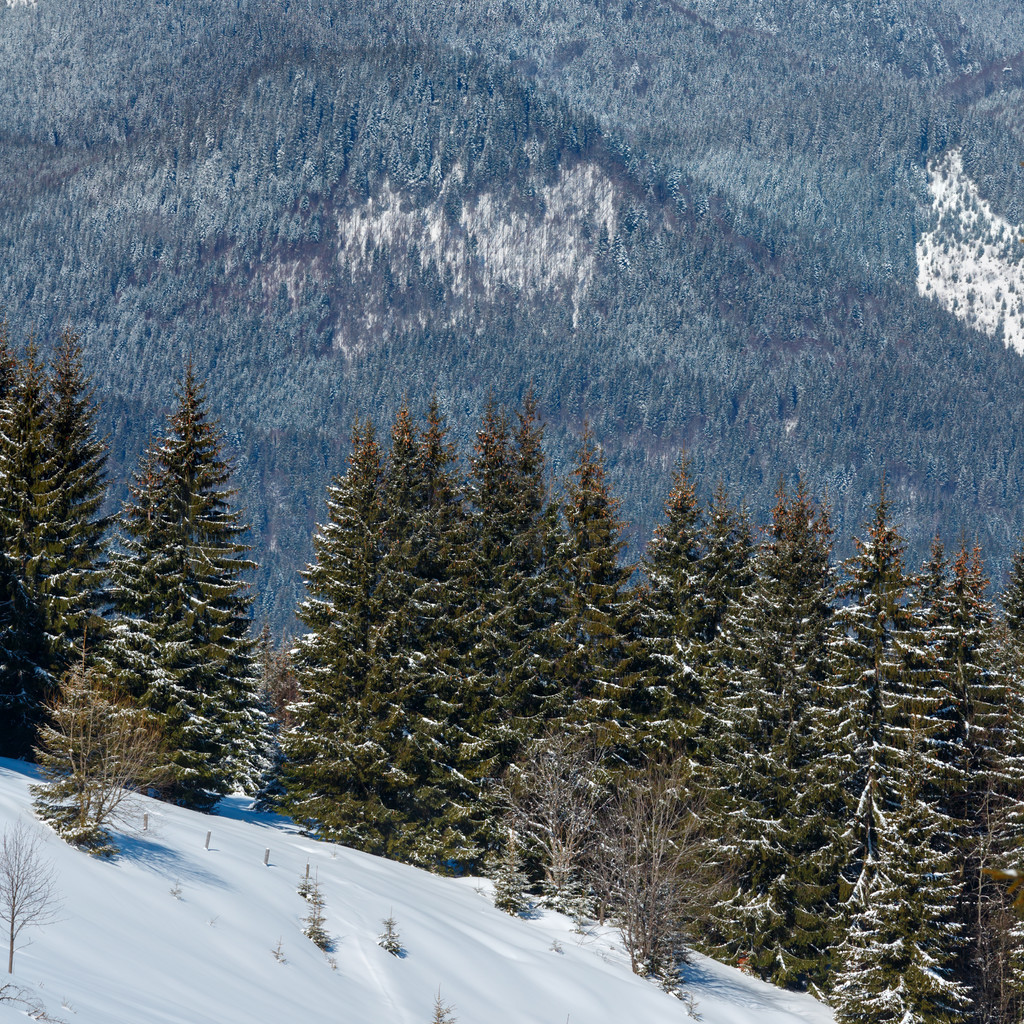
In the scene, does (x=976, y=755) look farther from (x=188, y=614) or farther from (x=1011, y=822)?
(x=188, y=614)

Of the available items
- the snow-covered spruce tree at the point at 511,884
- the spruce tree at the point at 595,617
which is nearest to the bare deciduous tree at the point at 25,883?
the snow-covered spruce tree at the point at 511,884

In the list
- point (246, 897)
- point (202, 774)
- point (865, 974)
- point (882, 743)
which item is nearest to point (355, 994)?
point (246, 897)

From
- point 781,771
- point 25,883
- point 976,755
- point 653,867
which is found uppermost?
point 976,755

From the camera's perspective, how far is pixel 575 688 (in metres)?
44.0

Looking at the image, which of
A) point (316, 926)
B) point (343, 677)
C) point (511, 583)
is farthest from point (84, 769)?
point (511, 583)

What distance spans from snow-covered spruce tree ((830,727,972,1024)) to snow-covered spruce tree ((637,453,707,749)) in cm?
880

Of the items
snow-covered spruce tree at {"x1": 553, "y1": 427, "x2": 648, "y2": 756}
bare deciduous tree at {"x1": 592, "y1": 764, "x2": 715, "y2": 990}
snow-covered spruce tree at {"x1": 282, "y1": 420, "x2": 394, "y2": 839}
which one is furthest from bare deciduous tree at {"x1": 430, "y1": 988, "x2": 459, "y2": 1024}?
snow-covered spruce tree at {"x1": 553, "y1": 427, "x2": 648, "y2": 756}

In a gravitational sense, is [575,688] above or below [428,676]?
above

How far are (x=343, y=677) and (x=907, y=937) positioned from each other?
2017 centimetres

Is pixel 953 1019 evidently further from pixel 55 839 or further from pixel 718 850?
pixel 55 839

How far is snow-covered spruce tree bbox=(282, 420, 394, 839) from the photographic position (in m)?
41.0

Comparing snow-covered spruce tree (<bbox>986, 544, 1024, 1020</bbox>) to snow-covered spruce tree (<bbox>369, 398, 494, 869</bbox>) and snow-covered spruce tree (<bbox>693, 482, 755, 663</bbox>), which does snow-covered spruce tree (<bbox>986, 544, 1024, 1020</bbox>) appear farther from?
snow-covered spruce tree (<bbox>369, 398, 494, 869</bbox>)

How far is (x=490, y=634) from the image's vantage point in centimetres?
4269

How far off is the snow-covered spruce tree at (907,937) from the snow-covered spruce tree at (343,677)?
1608 centimetres
